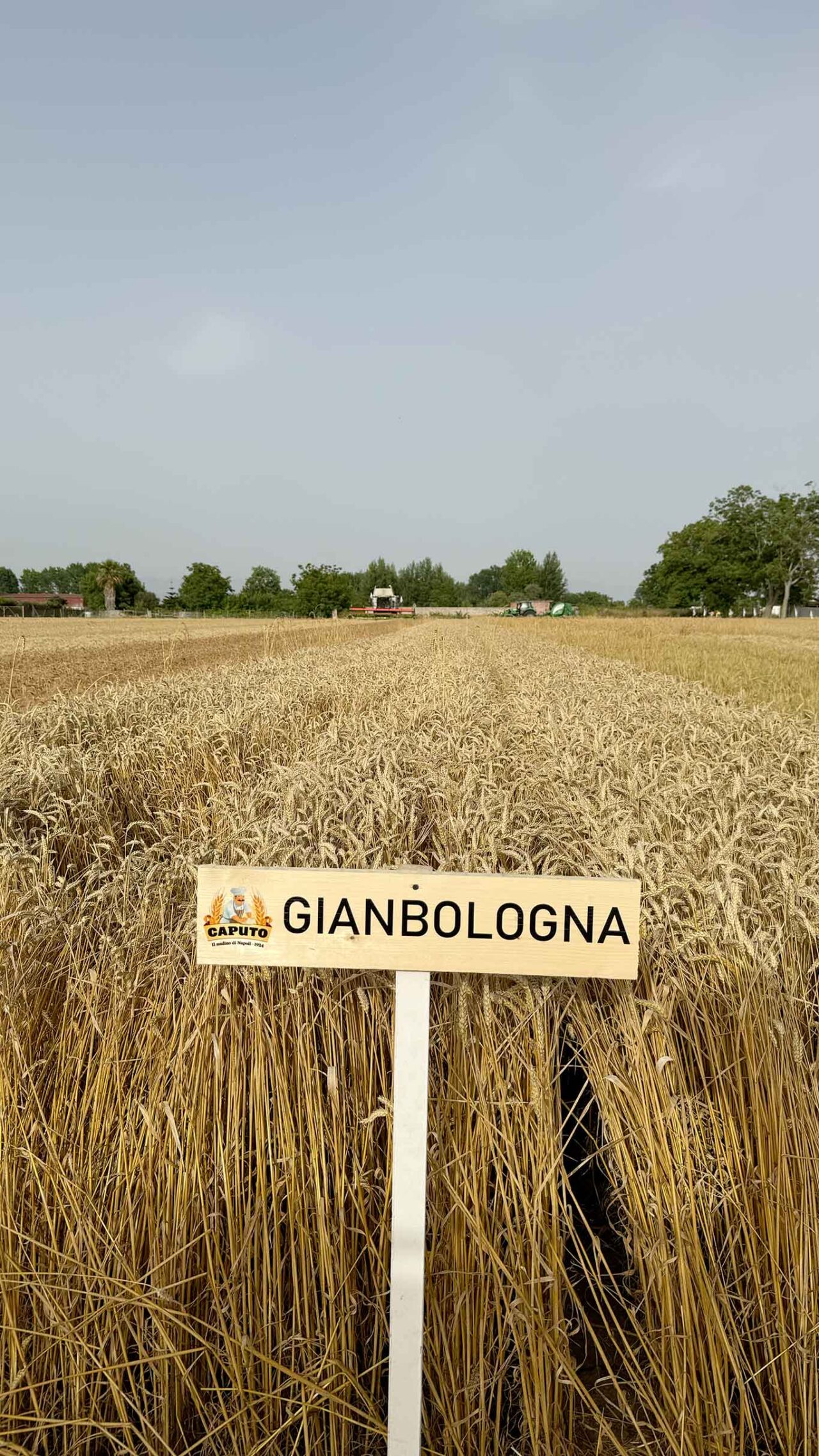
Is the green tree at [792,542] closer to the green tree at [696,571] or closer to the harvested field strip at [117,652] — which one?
the green tree at [696,571]

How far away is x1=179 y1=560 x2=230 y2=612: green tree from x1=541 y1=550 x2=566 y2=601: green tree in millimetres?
49568

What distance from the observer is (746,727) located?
16.0 ft

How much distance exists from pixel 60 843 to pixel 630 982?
2.52 metres

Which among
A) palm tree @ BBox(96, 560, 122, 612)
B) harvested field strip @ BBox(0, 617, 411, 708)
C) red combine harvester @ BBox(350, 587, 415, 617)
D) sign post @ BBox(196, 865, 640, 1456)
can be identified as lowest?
sign post @ BBox(196, 865, 640, 1456)

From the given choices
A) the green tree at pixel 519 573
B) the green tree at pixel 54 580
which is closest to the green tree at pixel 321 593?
the green tree at pixel 519 573

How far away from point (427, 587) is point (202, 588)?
37162 mm

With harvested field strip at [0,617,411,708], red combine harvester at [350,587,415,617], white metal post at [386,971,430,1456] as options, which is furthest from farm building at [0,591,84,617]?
white metal post at [386,971,430,1456]

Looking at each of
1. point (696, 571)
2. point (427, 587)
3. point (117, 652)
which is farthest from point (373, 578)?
point (117, 652)

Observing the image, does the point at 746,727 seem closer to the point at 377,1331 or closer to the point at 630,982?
the point at 630,982

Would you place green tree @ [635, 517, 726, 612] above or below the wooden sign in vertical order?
above

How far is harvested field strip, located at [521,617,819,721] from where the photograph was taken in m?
8.56

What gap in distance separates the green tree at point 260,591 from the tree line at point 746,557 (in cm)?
4466

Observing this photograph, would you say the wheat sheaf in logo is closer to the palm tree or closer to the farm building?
the farm building

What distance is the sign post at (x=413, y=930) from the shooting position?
1.37 metres
